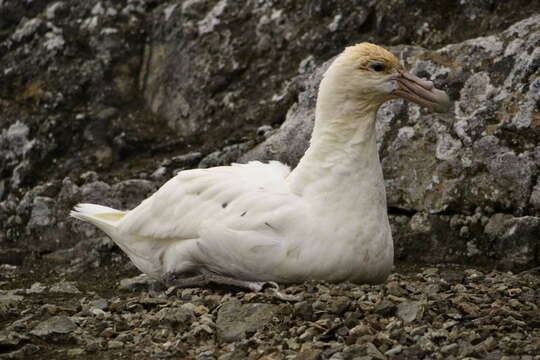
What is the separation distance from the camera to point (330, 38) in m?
10.9

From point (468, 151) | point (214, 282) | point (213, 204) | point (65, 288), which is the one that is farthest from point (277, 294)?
point (468, 151)

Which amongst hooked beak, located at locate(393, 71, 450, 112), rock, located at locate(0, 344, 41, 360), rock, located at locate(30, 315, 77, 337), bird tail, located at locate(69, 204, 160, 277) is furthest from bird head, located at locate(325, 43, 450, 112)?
rock, located at locate(0, 344, 41, 360)

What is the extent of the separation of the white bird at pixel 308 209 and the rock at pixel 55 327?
1300 millimetres

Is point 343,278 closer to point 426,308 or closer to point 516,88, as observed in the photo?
point 426,308

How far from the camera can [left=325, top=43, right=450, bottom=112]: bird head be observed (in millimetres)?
7277

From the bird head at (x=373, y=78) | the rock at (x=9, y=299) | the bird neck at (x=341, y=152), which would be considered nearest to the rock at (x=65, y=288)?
the rock at (x=9, y=299)

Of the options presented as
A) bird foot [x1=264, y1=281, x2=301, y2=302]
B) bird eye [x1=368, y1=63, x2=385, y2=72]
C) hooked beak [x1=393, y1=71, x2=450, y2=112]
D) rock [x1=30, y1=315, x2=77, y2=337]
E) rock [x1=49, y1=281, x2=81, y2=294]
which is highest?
bird eye [x1=368, y1=63, x2=385, y2=72]

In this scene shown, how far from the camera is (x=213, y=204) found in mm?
7484

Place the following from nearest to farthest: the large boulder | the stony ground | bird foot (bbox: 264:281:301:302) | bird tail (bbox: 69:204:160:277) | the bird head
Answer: the stony ground < bird foot (bbox: 264:281:301:302) < the bird head < bird tail (bbox: 69:204:160:277) < the large boulder

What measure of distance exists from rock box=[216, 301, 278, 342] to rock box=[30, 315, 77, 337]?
1.03m

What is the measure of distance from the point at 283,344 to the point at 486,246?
11.5 feet

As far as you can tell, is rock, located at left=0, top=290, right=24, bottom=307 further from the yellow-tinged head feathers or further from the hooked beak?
the hooked beak

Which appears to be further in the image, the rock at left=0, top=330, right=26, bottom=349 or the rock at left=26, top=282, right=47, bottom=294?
the rock at left=26, top=282, right=47, bottom=294

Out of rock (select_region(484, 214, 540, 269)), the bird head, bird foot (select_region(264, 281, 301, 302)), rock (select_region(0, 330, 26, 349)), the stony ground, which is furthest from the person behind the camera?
rock (select_region(484, 214, 540, 269))
